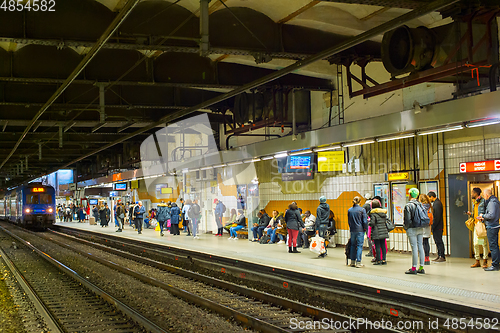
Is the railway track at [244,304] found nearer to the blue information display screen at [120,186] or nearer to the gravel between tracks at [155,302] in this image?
the gravel between tracks at [155,302]

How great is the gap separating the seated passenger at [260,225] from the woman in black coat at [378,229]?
685 centimetres

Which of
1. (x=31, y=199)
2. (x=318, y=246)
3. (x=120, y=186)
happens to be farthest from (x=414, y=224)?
(x=31, y=199)

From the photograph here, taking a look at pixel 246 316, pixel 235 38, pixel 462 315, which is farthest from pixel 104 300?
pixel 462 315

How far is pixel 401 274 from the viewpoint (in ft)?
32.1

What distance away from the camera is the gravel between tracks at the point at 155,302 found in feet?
24.5

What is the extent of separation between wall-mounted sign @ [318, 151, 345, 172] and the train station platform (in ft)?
8.44

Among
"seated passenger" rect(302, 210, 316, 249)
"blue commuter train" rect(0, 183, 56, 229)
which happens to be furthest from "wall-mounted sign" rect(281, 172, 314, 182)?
"blue commuter train" rect(0, 183, 56, 229)

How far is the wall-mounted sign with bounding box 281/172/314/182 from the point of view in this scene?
16312 millimetres

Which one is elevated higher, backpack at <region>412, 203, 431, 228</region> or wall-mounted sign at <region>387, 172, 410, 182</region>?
wall-mounted sign at <region>387, 172, 410, 182</region>

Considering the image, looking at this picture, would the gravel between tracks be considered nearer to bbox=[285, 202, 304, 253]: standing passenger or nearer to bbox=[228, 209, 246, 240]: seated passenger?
bbox=[285, 202, 304, 253]: standing passenger

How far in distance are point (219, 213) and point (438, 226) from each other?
38.6 ft

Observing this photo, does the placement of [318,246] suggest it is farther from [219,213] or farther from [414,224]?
[219,213]

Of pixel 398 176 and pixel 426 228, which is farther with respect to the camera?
pixel 398 176

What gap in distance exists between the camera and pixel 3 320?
26.5 ft
